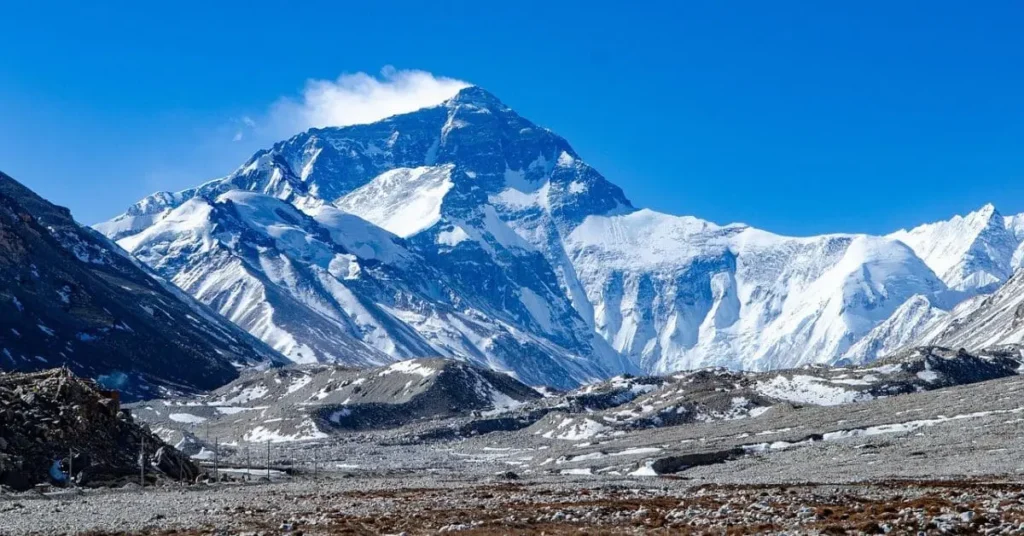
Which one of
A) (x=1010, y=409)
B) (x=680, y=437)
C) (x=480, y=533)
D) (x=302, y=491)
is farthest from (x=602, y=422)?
(x=480, y=533)

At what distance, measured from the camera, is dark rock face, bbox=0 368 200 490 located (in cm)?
7050

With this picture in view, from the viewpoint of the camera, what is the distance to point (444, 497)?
64312 mm

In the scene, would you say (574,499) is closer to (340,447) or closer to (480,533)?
(480,533)

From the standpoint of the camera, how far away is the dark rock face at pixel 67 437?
231 ft

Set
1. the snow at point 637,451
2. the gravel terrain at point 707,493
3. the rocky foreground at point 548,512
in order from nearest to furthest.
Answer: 1. the rocky foreground at point 548,512
2. the gravel terrain at point 707,493
3. the snow at point 637,451

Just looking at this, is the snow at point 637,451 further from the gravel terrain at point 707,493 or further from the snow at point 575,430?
the snow at point 575,430

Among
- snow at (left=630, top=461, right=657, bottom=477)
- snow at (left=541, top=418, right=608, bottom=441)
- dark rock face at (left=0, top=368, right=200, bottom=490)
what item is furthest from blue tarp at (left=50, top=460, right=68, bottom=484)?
snow at (left=541, top=418, right=608, bottom=441)

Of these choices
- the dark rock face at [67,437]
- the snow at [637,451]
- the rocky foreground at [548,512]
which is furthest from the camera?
the snow at [637,451]

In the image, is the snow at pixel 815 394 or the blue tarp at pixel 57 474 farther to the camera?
the snow at pixel 815 394

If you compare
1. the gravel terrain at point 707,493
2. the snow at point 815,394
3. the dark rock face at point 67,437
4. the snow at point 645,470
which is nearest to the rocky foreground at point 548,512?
the gravel terrain at point 707,493

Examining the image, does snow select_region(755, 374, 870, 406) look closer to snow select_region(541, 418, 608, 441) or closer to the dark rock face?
snow select_region(541, 418, 608, 441)

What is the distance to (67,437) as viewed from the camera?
74562mm

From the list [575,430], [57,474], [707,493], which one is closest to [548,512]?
[707,493]

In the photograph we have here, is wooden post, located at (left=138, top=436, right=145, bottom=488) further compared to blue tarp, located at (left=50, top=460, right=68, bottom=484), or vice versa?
wooden post, located at (left=138, top=436, right=145, bottom=488)
